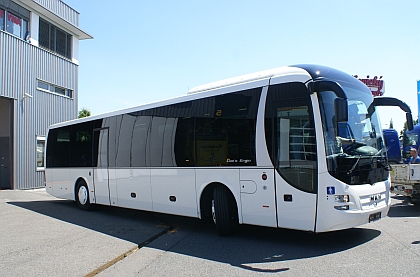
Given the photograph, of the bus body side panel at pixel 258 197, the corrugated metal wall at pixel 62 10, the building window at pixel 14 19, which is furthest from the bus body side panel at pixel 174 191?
the corrugated metal wall at pixel 62 10

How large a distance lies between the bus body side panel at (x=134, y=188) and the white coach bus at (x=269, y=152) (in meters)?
0.05

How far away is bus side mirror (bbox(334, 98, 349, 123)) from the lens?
605 centimetres

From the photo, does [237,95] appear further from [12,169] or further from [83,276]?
[12,169]

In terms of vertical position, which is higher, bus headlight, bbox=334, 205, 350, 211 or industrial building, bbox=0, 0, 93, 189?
industrial building, bbox=0, 0, 93, 189

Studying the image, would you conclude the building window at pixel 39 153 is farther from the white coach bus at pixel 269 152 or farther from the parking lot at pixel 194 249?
the white coach bus at pixel 269 152

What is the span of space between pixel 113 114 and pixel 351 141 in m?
7.07

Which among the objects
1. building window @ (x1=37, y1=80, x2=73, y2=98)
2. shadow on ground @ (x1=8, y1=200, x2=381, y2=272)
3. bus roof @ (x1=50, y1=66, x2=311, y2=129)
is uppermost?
building window @ (x1=37, y1=80, x2=73, y2=98)

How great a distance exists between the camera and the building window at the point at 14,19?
17562 millimetres

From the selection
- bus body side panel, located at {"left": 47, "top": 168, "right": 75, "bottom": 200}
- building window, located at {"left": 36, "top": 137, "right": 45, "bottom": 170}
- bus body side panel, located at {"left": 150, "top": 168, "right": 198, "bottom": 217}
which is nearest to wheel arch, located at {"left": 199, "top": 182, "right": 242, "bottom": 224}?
bus body side panel, located at {"left": 150, "top": 168, "right": 198, "bottom": 217}

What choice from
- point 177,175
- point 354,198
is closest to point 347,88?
point 354,198

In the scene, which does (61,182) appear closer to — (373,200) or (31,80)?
(31,80)

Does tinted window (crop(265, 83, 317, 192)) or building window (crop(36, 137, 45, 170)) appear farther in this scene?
building window (crop(36, 137, 45, 170))

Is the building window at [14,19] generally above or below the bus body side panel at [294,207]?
above

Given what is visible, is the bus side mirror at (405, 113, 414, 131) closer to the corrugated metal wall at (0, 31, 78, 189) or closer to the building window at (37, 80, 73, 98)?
the corrugated metal wall at (0, 31, 78, 189)
